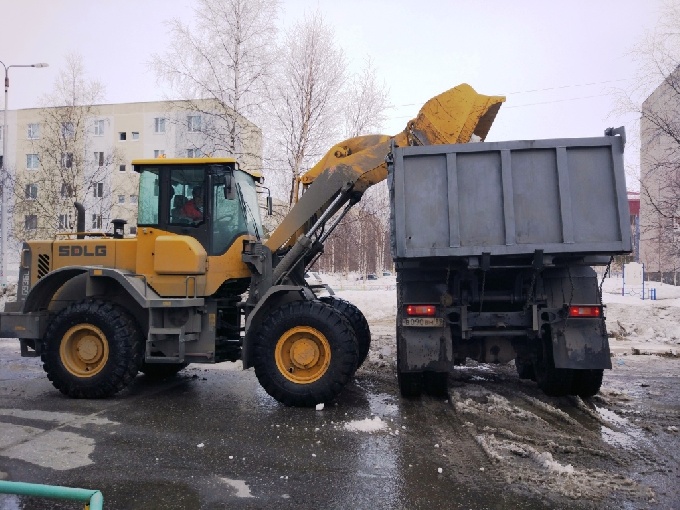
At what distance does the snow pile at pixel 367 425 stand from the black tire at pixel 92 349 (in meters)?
3.08

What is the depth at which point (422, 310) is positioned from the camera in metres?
6.32

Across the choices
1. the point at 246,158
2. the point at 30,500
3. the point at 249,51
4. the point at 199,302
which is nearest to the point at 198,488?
the point at 30,500

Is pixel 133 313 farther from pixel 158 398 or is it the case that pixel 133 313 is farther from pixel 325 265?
pixel 325 265

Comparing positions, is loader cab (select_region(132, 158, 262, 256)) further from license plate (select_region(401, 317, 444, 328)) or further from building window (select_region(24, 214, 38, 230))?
building window (select_region(24, 214, 38, 230))

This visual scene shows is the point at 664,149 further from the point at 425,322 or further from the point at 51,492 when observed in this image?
the point at 51,492

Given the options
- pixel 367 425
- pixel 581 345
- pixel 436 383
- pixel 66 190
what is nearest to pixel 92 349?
pixel 367 425

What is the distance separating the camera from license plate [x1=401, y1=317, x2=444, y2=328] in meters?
6.27

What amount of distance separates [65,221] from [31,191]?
288cm

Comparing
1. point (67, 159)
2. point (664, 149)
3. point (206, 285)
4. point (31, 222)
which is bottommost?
point (206, 285)

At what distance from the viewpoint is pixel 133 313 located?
7.23m

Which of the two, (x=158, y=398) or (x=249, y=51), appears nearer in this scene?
(x=158, y=398)

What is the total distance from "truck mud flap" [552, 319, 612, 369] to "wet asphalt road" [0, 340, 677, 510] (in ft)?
4.78

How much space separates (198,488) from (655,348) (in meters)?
10.3

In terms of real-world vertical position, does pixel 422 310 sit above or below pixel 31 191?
below
